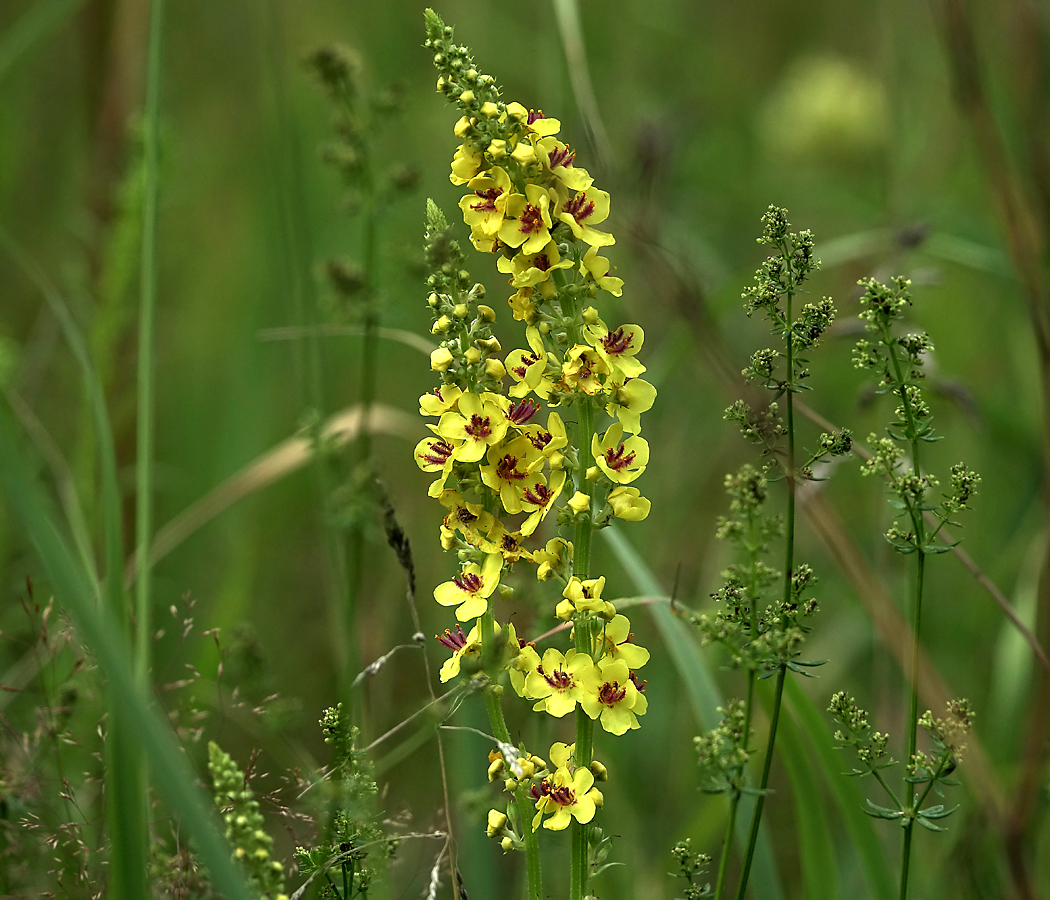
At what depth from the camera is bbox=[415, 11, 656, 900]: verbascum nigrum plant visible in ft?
4.53

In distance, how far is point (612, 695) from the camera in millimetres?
1395

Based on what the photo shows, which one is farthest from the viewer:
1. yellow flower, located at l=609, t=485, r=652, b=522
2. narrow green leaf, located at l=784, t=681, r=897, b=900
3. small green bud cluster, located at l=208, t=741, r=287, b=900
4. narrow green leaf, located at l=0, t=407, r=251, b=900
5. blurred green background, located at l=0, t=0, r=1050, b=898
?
blurred green background, located at l=0, t=0, r=1050, b=898

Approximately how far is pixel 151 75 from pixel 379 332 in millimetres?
766

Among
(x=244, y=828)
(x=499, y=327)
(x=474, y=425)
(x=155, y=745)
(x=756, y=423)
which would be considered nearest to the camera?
(x=155, y=745)

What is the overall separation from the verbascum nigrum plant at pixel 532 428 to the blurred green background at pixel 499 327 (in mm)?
370

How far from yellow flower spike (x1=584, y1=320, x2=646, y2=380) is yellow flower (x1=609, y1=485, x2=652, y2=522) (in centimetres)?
16

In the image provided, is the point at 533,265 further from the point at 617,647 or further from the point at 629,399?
the point at 617,647

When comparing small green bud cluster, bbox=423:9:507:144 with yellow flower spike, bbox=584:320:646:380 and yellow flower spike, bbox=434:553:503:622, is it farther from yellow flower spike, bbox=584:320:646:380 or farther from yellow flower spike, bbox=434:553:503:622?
yellow flower spike, bbox=434:553:503:622

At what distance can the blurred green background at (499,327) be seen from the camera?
2.71m

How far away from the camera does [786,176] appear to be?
245 inches

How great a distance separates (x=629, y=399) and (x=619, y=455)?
0.26ft

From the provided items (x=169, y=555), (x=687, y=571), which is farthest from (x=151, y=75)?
(x=687, y=571)

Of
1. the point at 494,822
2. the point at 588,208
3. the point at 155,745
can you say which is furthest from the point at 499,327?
the point at 155,745

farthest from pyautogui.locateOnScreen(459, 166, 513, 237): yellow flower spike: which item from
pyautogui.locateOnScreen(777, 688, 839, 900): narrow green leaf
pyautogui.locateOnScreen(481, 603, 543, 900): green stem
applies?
pyautogui.locateOnScreen(777, 688, 839, 900): narrow green leaf
